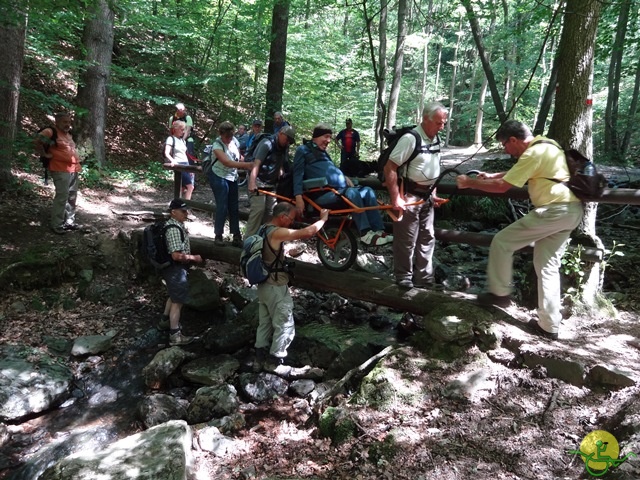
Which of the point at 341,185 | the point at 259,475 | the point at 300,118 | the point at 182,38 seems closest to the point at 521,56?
the point at 300,118

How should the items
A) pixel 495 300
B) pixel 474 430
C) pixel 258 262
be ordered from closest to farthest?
pixel 474 430 < pixel 495 300 < pixel 258 262

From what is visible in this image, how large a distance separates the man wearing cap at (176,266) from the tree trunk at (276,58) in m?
7.02

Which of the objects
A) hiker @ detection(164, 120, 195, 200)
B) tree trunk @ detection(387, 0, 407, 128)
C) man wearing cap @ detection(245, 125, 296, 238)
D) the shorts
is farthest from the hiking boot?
tree trunk @ detection(387, 0, 407, 128)

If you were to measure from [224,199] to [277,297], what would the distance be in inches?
89.2

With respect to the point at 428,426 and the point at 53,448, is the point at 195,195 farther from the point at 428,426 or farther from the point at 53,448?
the point at 428,426

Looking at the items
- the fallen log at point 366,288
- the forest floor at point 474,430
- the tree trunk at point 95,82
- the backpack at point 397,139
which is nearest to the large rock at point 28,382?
the forest floor at point 474,430

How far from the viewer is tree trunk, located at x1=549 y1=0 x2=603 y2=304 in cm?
479

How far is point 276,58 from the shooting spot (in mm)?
12125

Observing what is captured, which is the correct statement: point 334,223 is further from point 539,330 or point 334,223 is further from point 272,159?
point 539,330

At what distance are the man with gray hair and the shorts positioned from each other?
3044 millimetres

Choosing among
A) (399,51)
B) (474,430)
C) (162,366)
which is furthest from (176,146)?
(399,51)

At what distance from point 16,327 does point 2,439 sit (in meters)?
2.10

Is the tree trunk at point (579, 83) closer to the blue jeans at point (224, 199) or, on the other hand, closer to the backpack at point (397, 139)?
the backpack at point (397, 139)

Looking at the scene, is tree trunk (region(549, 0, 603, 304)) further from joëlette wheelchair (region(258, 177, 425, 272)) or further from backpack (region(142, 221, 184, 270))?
backpack (region(142, 221, 184, 270))
